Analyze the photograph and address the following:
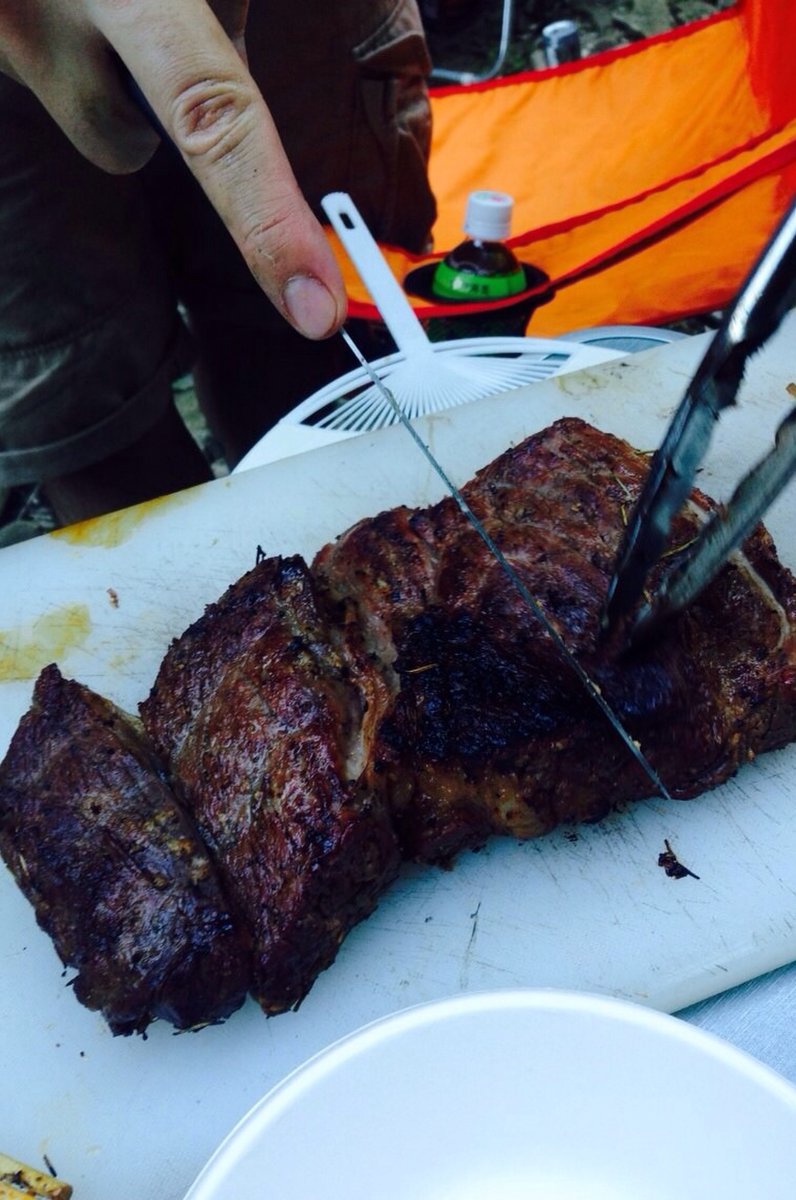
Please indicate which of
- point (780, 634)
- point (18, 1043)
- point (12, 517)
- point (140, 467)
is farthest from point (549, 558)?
point (12, 517)

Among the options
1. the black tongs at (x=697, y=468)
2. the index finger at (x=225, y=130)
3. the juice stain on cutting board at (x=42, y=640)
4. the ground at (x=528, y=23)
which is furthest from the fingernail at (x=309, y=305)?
the ground at (x=528, y=23)

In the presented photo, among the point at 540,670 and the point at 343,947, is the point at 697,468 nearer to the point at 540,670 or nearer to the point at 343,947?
the point at 540,670

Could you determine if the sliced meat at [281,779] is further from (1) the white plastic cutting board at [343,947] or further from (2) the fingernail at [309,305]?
(2) the fingernail at [309,305]

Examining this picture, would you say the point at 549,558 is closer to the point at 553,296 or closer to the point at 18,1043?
the point at 18,1043

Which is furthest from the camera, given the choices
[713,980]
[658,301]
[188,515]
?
[658,301]

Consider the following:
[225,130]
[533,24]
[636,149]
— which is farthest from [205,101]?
[533,24]

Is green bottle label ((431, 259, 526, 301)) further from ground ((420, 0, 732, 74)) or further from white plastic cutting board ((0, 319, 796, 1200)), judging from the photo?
ground ((420, 0, 732, 74))
